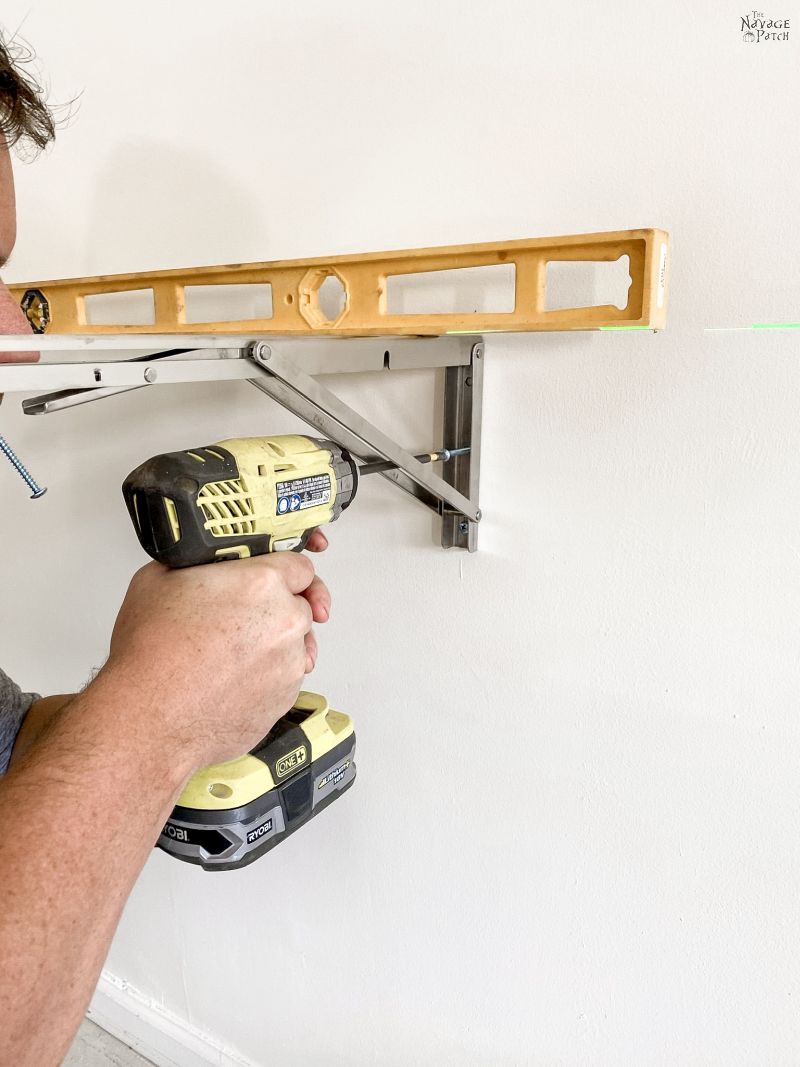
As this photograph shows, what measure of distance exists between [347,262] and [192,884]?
1.04 m

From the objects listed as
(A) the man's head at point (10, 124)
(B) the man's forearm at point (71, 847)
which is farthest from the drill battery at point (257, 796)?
(A) the man's head at point (10, 124)

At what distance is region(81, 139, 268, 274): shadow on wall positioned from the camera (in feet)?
3.12

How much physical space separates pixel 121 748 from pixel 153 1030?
1.15m

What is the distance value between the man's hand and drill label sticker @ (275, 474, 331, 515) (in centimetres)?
5

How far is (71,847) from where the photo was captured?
505mm

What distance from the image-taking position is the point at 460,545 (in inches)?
35.0

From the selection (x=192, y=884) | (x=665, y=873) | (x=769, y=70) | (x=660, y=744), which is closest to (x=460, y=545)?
(x=660, y=744)

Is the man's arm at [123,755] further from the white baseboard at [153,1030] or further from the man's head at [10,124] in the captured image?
the white baseboard at [153,1030]

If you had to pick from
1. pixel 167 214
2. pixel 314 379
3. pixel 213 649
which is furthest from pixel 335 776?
pixel 167 214

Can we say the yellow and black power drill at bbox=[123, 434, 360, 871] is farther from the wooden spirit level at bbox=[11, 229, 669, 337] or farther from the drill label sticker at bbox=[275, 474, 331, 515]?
the wooden spirit level at bbox=[11, 229, 669, 337]

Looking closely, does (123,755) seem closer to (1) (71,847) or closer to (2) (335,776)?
(1) (71,847)

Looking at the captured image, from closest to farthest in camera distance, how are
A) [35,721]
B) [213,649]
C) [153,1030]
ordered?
[213,649] → [35,721] → [153,1030]

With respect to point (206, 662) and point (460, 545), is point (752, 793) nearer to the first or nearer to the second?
point (460, 545)

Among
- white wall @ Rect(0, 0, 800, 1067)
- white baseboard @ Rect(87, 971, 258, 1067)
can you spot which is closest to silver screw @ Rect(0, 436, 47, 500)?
white wall @ Rect(0, 0, 800, 1067)
